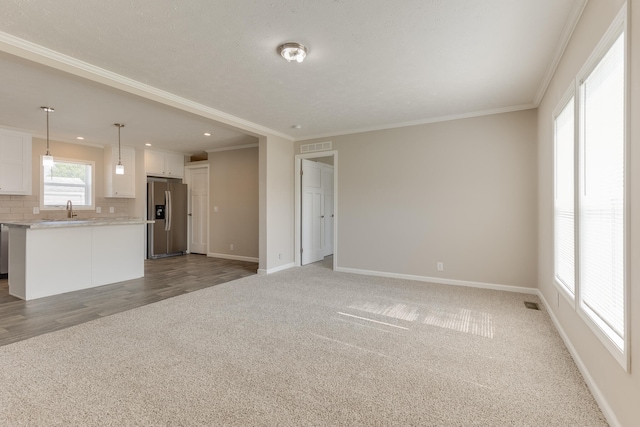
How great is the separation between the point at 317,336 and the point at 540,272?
3.10 meters

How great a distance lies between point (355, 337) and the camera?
275cm

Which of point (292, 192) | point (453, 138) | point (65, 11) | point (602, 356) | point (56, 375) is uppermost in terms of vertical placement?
point (65, 11)

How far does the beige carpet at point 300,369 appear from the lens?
172 cm

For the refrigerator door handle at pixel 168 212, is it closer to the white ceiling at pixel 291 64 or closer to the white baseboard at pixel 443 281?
the white ceiling at pixel 291 64

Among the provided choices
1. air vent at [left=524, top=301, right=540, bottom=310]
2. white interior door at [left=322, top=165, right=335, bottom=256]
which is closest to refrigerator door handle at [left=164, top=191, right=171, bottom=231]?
white interior door at [left=322, top=165, right=335, bottom=256]

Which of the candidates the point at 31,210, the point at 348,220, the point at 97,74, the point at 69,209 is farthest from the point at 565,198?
the point at 31,210

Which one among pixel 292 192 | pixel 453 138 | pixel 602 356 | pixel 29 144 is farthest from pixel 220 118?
pixel 602 356

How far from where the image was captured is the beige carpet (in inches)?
67.9

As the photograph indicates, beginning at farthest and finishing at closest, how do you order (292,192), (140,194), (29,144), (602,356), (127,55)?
(140,194) → (292,192) → (29,144) → (127,55) → (602,356)

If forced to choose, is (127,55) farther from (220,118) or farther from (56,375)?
(56,375)

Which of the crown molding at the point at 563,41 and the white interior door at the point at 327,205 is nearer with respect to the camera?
the crown molding at the point at 563,41

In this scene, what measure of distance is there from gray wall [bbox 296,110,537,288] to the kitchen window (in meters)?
5.18

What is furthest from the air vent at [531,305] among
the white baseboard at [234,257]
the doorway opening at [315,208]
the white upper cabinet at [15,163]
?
the white upper cabinet at [15,163]

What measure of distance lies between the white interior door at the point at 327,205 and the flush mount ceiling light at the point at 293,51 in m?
4.04
